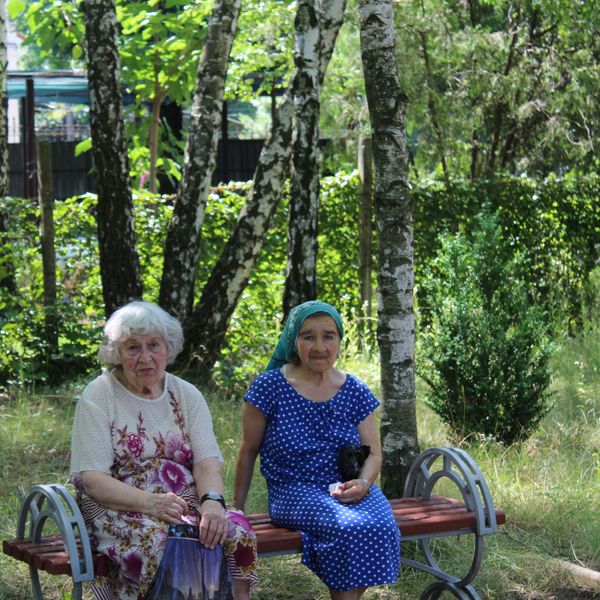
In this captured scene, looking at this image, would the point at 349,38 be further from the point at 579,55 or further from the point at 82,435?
the point at 82,435

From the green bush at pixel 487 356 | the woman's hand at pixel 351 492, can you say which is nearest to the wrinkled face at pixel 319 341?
the woman's hand at pixel 351 492

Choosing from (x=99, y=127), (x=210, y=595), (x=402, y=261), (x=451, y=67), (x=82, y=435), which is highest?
(x=451, y=67)

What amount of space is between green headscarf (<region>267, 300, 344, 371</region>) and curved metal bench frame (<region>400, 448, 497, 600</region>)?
694 mm

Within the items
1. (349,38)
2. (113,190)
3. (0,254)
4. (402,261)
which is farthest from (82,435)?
(349,38)

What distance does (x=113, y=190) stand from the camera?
816 centimetres

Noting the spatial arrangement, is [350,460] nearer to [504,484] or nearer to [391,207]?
[391,207]

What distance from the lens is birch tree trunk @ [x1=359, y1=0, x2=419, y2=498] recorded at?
5.37 metres

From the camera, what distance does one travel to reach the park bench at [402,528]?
3.89 metres

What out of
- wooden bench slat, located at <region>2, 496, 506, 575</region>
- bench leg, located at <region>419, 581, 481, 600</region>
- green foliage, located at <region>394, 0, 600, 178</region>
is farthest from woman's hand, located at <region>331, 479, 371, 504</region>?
green foliage, located at <region>394, 0, 600, 178</region>

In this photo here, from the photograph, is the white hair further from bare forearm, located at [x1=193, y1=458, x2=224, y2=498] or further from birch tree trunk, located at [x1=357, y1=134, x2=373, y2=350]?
→ birch tree trunk, located at [x1=357, y1=134, x2=373, y2=350]

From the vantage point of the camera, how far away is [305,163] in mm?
7430

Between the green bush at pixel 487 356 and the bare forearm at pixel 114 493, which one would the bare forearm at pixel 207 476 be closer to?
the bare forearm at pixel 114 493

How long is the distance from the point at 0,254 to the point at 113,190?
1.26 metres

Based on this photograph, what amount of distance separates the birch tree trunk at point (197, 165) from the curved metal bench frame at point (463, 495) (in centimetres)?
371
